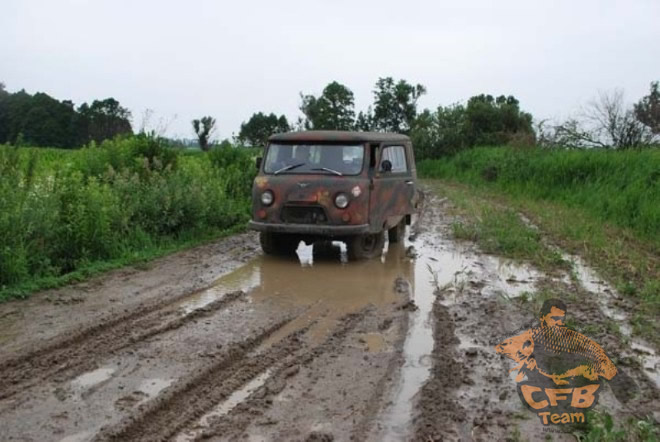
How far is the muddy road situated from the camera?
13.3 feet

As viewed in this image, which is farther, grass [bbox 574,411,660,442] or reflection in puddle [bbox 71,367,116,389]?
reflection in puddle [bbox 71,367,116,389]

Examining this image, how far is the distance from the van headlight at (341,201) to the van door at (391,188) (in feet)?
1.40

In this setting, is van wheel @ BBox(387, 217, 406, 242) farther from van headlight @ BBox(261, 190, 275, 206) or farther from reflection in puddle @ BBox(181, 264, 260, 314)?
reflection in puddle @ BBox(181, 264, 260, 314)

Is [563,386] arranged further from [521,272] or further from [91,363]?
[521,272]

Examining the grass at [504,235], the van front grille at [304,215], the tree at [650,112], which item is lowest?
the grass at [504,235]

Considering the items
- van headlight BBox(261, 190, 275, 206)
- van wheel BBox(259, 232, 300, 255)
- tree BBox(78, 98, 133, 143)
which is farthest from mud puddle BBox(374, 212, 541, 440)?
tree BBox(78, 98, 133, 143)

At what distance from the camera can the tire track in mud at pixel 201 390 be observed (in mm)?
3893

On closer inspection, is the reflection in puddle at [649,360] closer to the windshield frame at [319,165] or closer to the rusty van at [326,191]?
the rusty van at [326,191]

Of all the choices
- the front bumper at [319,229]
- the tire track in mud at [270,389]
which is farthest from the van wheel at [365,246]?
the tire track in mud at [270,389]

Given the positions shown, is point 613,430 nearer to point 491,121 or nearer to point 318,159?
point 318,159

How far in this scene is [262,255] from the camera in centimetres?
984

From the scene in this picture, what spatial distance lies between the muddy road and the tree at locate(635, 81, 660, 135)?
48.6 feet

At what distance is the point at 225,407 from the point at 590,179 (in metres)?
15.0

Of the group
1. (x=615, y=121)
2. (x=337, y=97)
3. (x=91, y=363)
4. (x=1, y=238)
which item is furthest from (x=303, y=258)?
(x=337, y=97)
